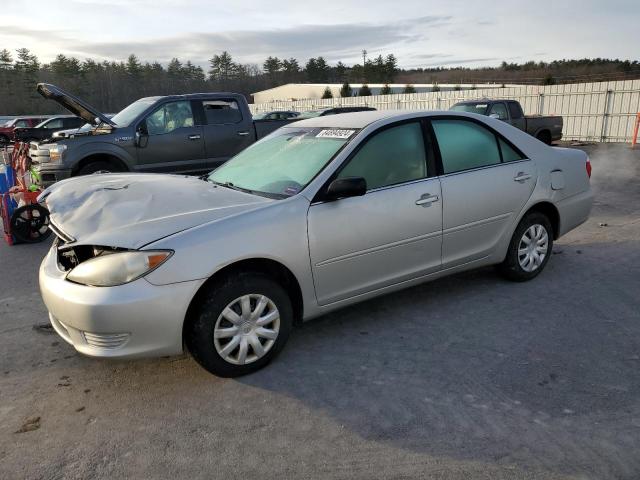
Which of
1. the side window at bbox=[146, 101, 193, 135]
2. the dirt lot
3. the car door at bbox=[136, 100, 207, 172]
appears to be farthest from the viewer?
the side window at bbox=[146, 101, 193, 135]

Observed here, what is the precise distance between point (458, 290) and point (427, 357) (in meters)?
1.43

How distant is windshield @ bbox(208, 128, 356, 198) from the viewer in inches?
146

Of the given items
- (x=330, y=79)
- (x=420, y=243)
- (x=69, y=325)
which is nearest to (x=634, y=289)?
(x=420, y=243)

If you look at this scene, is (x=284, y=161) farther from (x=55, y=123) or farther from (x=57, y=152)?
(x=55, y=123)

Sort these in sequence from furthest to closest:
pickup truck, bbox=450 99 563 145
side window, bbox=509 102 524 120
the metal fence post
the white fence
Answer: the metal fence post → the white fence → side window, bbox=509 102 524 120 → pickup truck, bbox=450 99 563 145

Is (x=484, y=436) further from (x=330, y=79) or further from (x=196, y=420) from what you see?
(x=330, y=79)

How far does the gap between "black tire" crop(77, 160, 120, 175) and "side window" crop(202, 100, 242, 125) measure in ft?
6.31

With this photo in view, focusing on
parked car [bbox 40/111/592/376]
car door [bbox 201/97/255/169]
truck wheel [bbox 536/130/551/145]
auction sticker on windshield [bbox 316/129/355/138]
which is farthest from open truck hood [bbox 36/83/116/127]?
truck wheel [bbox 536/130/551/145]

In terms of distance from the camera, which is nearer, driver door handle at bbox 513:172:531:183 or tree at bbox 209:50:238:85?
driver door handle at bbox 513:172:531:183

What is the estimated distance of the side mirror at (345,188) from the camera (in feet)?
11.2

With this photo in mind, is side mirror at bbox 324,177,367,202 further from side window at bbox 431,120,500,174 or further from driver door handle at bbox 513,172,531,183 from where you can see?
driver door handle at bbox 513,172,531,183

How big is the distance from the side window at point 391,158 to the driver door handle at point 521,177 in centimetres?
104

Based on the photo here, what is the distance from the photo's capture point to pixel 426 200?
3973 millimetres

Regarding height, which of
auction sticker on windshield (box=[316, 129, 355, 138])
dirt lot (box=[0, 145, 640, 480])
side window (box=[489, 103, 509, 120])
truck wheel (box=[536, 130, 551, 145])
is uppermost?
auction sticker on windshield (box=[316, 129, 355, 138])
